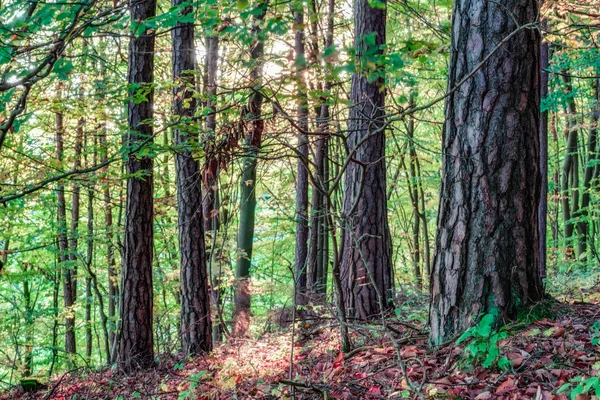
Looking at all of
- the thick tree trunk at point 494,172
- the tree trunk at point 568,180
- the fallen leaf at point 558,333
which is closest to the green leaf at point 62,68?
the thick tree trunk at point 494,172

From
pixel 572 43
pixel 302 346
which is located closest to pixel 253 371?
pixel 302 346

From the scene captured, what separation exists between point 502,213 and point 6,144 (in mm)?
6723

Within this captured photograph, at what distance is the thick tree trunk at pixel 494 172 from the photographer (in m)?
3.34

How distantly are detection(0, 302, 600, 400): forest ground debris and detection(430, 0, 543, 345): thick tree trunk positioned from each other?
29 centimetres

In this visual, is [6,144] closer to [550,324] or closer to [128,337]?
[128,337]

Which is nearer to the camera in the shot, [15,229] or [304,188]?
[304,188]

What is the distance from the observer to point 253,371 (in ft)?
15.0

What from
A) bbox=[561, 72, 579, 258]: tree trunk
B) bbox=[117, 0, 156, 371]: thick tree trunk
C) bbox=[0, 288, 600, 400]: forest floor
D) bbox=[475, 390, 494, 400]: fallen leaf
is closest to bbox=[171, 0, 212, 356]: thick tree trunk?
bbox=[117, 0, 156, 371]: thick tree trunk

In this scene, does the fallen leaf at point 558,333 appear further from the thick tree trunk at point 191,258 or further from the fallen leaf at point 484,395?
the thick tree trunk at point 191,258

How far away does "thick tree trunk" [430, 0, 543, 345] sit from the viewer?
3344 mm

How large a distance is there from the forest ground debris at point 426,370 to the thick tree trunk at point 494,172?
0.29 meters

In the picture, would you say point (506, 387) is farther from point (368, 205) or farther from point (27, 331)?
point (27, 331)

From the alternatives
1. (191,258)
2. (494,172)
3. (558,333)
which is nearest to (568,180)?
(191,258)

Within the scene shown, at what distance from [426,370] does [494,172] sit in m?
1.47
